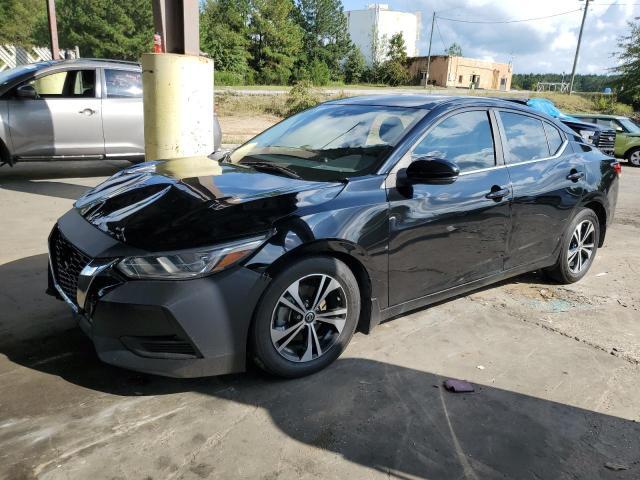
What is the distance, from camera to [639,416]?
9.70 ft

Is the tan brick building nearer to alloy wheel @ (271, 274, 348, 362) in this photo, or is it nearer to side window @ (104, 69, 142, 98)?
side window @ (104, 69, 142, 98)

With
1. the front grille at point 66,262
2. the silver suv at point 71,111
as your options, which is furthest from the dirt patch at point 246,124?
the front grille at point 66,262

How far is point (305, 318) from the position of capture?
121 inches

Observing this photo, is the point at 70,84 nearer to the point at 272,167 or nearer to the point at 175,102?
the point at 175,102

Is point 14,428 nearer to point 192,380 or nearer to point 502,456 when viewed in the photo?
point 192,380

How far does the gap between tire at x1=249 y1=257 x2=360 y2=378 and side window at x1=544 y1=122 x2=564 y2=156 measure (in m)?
2.43

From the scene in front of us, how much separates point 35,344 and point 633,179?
13790 mm

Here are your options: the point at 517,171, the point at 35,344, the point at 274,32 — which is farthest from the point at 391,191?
the point at 274,32

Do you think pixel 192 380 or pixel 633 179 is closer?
pixel 192 380

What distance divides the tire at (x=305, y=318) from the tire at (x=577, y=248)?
2.48 m

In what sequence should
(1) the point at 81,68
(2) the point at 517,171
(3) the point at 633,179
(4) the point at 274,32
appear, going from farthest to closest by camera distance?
1. (4) the point at 274,32
2. (3) the point at 633,179
3. (1) the point at 81,68
4. (2) the point at 517,171

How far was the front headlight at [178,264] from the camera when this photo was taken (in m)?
2.65

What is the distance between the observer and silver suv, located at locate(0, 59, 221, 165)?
7.74 meters

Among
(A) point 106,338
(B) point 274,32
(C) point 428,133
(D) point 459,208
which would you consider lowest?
(A) point 106,338
